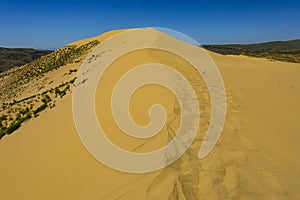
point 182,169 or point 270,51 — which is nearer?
point 182,169

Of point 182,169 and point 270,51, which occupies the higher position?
point 270,51

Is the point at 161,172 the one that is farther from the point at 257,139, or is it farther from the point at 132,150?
the point at 257,139

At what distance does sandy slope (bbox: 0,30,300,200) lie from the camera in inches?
132

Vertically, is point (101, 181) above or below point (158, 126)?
below

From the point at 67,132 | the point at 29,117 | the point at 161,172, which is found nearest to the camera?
the point at 161,172

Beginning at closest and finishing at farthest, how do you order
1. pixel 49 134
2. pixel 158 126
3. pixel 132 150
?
pixel 132 150 → pixel 158 126 → pixel 49 134

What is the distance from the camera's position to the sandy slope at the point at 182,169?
3.36 metres

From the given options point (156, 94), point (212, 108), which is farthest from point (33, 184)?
point (212, 108)

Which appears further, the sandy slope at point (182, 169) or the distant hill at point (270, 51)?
the distant hill at point (270, 51)

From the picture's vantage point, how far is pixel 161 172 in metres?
3.59

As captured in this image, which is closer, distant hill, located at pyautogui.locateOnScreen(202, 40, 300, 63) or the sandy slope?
the sandy slope

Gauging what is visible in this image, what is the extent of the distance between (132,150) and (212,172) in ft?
4.20

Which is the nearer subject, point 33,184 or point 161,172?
point 161,172

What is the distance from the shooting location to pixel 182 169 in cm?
370
